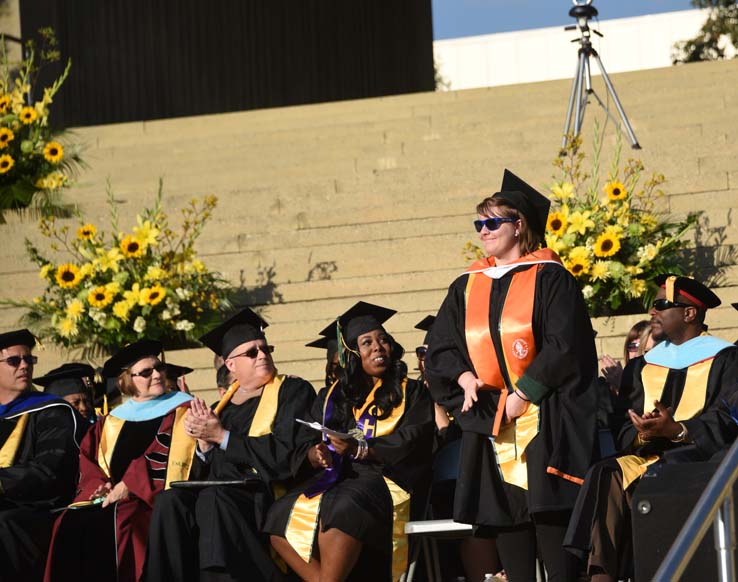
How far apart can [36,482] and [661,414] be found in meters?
3.46

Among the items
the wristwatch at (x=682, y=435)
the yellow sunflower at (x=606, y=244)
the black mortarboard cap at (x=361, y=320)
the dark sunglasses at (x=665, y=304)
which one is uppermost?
the yellow sunflower at (x=606, y=244)

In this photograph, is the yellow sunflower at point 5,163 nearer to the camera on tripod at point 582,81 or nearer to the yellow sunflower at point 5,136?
the yellow sunflower at point 5,136

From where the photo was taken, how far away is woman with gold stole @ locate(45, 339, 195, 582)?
7234mm

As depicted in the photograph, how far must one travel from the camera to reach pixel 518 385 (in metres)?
5.81

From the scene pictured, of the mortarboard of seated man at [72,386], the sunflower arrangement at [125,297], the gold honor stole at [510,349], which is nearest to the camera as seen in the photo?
the gold honor stole at [510,349]

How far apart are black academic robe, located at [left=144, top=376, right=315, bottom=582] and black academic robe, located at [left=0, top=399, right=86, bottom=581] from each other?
0.76 metres

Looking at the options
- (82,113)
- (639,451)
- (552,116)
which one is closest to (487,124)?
(552,116)

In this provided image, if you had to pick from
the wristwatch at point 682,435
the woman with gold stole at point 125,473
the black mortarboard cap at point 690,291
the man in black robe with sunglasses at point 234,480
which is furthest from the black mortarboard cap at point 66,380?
the wristwatch at point 682,435

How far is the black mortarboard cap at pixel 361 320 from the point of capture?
7250mm

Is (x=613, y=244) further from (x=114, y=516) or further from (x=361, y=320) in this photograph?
(x=114, y=516)

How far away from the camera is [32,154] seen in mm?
12039

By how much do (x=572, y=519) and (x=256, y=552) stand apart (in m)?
1.90

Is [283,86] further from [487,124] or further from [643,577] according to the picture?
[643,577]

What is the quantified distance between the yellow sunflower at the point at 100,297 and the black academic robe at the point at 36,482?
7.12ft
